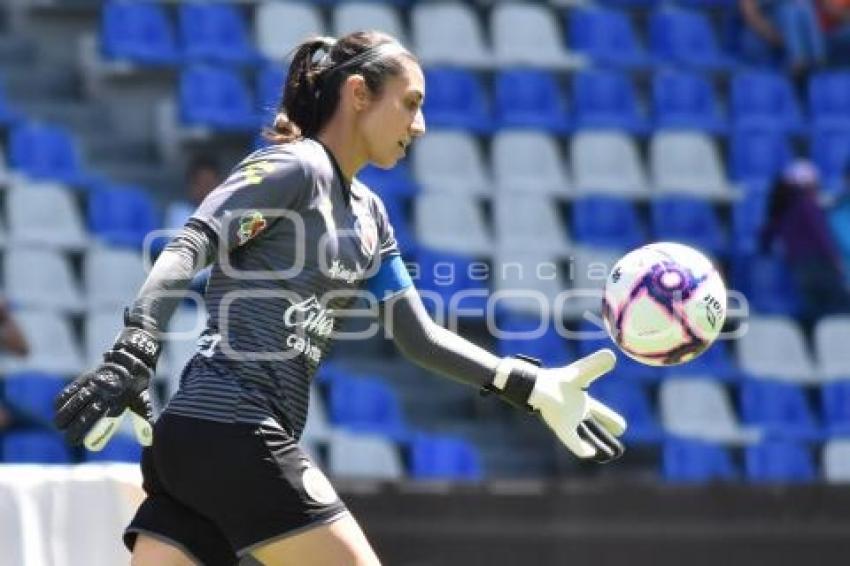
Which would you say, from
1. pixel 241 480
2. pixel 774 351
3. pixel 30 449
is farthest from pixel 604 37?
pixel 241 480

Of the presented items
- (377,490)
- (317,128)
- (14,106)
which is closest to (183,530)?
(317,128)

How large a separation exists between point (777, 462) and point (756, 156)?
103 inches

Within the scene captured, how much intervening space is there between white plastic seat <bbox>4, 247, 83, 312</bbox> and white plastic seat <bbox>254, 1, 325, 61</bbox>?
216 centimetres

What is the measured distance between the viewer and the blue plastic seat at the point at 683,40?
13242mm

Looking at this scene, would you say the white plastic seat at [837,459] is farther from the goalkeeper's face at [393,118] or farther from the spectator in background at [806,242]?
the goalkeeper's face at [393,118]

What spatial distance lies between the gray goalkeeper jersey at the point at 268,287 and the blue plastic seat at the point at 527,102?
7892mm

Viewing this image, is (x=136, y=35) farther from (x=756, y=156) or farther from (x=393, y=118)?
(x=393, y=118)

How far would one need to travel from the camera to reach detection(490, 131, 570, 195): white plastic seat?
39.1ft

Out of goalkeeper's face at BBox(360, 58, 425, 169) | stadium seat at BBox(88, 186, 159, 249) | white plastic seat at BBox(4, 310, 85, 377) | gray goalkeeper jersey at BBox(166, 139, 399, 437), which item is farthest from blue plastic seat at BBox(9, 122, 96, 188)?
gray goalkeeper jersey at BBox(166, 139, 399, 437)

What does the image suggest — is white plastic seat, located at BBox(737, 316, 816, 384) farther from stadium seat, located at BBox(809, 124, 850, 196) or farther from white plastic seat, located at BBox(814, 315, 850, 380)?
stadium seat, located at BBox(809, 124, 850, 196)

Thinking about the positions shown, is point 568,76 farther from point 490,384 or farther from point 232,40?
point 490,384

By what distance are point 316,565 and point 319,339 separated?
0.54 m

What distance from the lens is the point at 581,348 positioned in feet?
36.7

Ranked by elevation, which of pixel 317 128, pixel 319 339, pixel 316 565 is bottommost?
pixel 316 565
